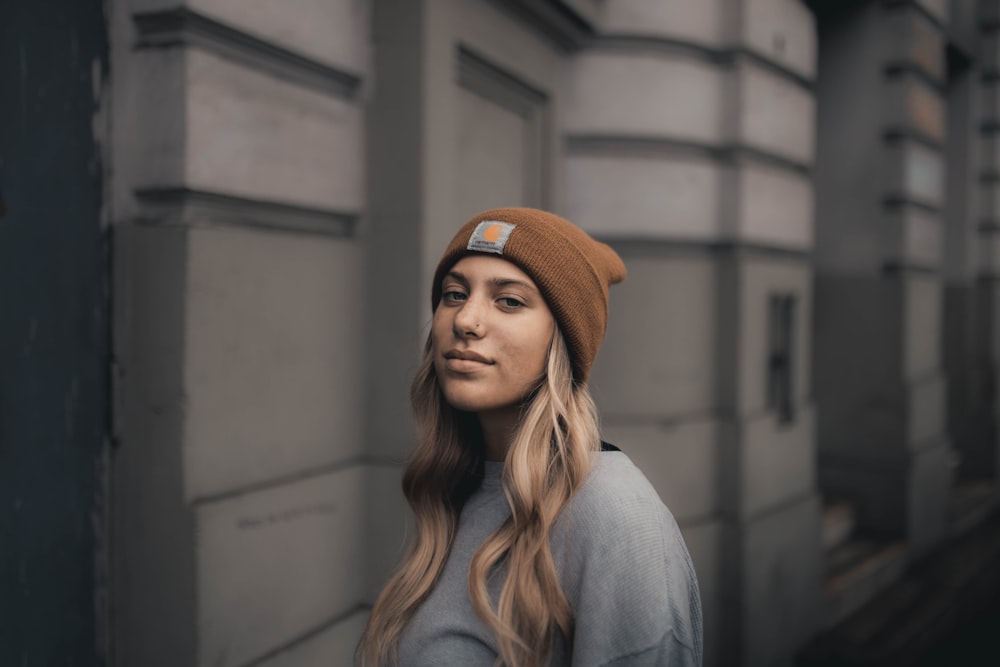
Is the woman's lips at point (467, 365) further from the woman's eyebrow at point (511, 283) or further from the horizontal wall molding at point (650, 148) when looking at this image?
the horizontal wall molding at point (650, 148)

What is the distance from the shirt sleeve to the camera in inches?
A: 56.1

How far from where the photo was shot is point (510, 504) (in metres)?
1.57

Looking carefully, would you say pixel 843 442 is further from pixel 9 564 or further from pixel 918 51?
pixel 9 564

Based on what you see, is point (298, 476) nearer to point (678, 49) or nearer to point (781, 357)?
point (678, 49)

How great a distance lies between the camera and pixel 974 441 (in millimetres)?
9758

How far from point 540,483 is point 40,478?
1.35 m

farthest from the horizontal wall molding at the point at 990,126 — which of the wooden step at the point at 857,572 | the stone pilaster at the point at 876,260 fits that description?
the wooden step at the point at 857,572

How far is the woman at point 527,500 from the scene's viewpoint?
1.45 m

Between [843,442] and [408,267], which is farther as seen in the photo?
[843,442]

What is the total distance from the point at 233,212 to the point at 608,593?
1671 mm

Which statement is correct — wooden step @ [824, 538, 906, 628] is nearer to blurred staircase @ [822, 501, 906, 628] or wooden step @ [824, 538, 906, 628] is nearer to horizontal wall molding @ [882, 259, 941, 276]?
blurred staircase @ [822, 501, 906, 628]

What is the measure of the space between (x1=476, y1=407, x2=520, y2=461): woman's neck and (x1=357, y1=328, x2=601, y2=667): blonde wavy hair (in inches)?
1.9

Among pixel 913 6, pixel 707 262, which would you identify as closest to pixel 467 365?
pixel 707 262

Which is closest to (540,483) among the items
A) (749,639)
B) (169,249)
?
(169,249)
